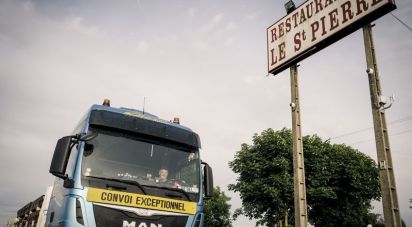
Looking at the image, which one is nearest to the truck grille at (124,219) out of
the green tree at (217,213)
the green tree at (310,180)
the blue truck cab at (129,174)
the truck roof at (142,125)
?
the blue truck cab at (129,174)

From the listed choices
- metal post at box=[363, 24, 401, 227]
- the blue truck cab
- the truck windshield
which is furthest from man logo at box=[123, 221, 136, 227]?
metal post at box=[363, 24, 401, 227]

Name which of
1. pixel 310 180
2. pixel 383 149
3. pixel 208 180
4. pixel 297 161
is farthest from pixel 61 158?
pixel 310 180

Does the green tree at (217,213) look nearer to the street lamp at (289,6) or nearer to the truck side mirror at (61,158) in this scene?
the street lamp at (289,6)

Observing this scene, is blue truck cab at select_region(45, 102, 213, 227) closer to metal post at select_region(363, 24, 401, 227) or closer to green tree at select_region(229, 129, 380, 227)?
metal post at select_region(363, 24, 401, 227)

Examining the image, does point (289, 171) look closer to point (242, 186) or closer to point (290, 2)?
point (242, 186)

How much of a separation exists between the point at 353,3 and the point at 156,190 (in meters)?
9.73

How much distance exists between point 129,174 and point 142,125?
115 cm

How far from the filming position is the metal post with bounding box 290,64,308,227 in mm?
10359

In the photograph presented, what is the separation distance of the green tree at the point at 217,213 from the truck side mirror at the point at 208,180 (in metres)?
51.3

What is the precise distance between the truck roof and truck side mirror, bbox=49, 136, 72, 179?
65cm

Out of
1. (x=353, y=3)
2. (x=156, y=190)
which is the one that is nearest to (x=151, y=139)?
(x=156, y=190)

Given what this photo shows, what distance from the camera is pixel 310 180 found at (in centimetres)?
2820

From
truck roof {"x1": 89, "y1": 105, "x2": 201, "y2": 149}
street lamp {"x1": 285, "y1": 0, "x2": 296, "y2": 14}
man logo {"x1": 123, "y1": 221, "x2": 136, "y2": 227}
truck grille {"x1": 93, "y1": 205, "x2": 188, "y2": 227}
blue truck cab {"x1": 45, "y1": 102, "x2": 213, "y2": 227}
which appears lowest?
man logo {"x1": 123, "y1": 221, "x2": 136, "y2": 227}

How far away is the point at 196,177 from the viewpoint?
6633mm
